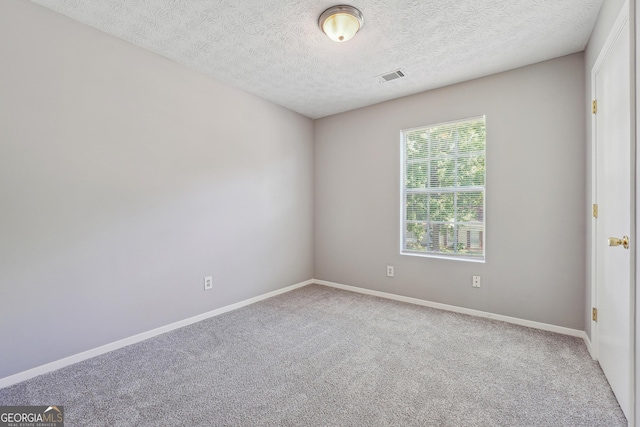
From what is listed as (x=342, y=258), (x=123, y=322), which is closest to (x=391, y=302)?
(x=342, y=258)

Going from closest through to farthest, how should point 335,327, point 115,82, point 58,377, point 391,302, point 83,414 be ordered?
point 83,414 → point 58,377 → point 115,82 → point 335,327 → point 391,302

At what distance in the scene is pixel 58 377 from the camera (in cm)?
197

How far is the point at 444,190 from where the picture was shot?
337cm

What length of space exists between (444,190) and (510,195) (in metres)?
0.66

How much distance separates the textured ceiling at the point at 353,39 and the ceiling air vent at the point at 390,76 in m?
0.07

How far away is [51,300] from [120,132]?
1365mm

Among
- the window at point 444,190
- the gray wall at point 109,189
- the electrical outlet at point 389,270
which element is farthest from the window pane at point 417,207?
the gray wall at point 109,189

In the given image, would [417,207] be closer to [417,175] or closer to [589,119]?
[417,175]

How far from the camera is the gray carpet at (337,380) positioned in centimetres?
161

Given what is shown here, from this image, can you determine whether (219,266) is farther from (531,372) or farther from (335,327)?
(531,372)

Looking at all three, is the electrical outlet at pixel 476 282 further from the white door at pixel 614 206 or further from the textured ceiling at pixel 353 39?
the textured ceiling at pixel 353 39

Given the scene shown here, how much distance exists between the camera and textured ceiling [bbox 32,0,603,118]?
2.01 meters

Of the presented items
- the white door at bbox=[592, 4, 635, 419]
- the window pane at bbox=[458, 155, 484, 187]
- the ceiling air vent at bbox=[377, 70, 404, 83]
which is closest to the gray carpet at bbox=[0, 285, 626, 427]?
the white door at bbox=[592, 4, 635, 419]

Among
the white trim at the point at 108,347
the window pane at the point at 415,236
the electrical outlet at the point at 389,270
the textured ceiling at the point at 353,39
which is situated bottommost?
the white trim at the point at 108,347
